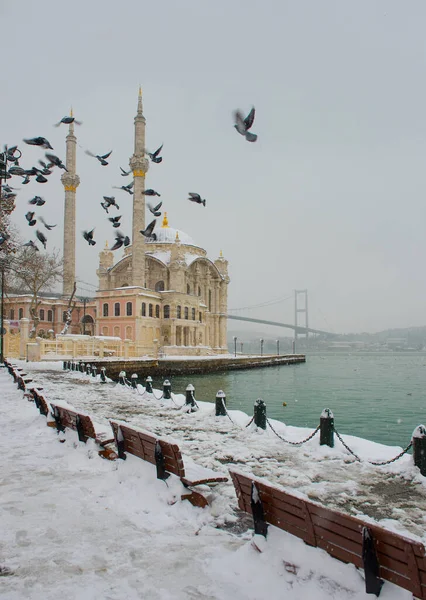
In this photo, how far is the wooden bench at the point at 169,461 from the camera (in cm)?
581

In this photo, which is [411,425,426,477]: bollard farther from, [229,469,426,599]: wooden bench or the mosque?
the mosque

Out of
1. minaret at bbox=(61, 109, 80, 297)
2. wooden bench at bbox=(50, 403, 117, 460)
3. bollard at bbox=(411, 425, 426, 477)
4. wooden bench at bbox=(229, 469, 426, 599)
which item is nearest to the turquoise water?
bollard at bbox=(411, 425, 426, 477)

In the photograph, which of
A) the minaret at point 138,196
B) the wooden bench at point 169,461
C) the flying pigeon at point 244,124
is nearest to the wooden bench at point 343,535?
the wooden bench at point 169,461

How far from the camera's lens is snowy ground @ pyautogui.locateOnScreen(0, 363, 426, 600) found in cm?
388

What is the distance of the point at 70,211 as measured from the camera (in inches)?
2499

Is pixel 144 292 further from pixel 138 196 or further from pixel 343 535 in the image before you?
pixel 343 535

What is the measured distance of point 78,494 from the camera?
6.14m

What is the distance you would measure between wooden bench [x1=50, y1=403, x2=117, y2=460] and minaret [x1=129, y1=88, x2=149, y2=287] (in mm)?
47573

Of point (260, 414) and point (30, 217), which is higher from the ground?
point (30, 217)

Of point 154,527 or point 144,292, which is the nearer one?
point 154,527

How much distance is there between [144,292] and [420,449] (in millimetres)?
49045

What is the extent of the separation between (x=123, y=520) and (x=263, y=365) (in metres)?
61.3

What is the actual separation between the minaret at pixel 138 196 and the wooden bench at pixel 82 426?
47.6 meters

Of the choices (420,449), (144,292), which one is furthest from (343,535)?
(144,292)
